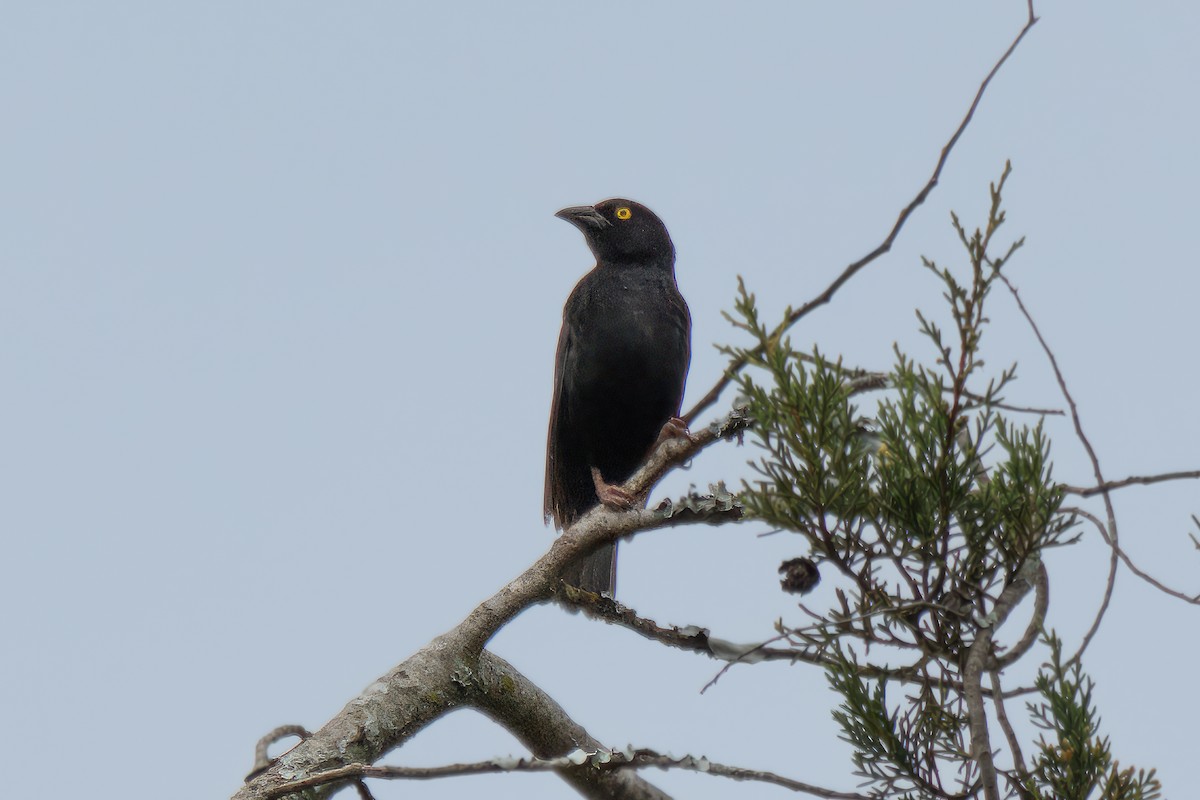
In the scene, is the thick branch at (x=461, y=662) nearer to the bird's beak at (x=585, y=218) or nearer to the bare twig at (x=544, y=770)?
the bare twig at (x=544, y=770)

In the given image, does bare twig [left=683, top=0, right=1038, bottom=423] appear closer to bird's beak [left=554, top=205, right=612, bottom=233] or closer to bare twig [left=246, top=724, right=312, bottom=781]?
bare twig [left=246, top=724, right=312, bottom=781]

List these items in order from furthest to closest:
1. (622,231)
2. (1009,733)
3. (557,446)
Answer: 1. (622,231)
2. (557,446)
3. (1009,733)

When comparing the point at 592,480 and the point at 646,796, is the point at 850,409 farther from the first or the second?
the point at 592,480

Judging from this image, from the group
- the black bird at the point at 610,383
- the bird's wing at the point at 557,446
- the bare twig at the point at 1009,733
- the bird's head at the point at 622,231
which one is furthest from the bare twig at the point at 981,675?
the bird's head at the point at 622,231

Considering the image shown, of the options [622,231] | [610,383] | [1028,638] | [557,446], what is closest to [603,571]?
[557,446]

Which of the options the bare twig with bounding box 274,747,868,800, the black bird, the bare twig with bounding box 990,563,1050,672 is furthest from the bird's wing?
the bare twig with bounding box 990,563,1050,672

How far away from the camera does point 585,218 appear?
19.4ft

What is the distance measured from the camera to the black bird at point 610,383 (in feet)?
17.2

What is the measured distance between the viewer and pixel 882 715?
232 centimetres

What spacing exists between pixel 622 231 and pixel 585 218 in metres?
0.21

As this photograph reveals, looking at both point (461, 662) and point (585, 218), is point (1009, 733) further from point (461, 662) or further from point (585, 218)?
point (585, 218)

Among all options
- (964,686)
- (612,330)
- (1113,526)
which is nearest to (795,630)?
(964,686)

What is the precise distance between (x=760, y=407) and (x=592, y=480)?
3237 mm

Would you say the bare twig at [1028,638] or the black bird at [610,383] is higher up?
the black bird at [610,383]
